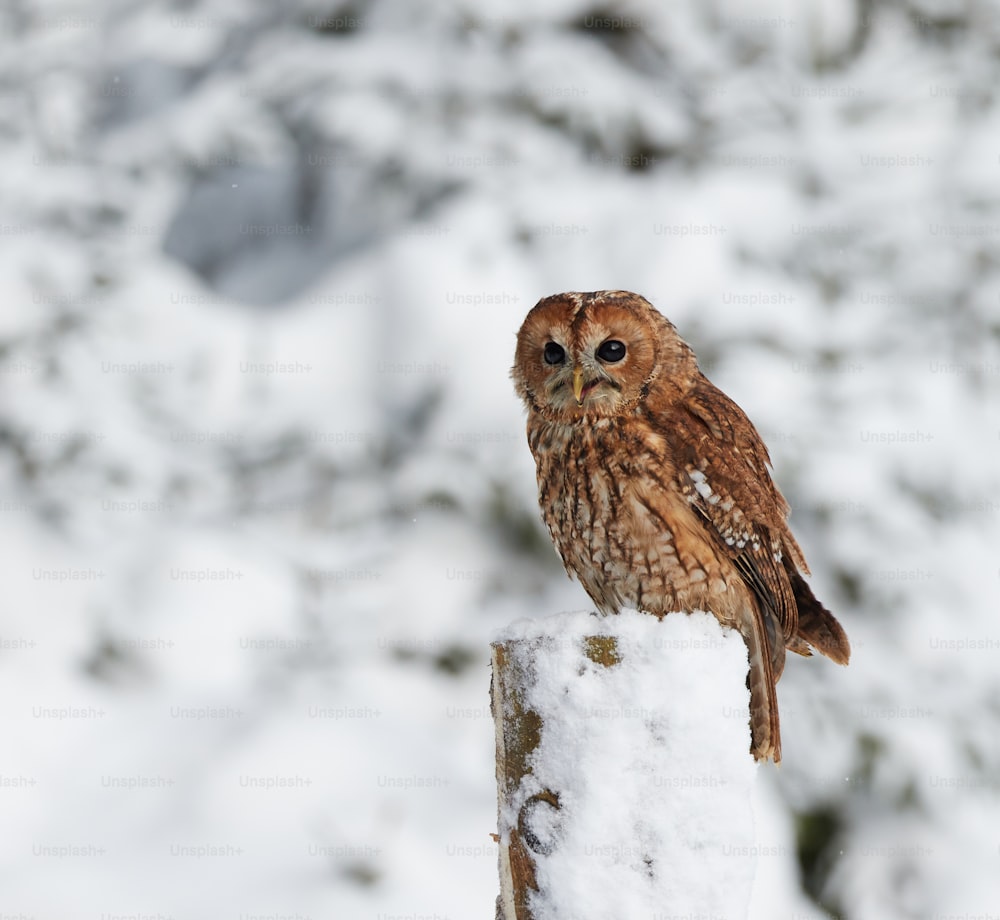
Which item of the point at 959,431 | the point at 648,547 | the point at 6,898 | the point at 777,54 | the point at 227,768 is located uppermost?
the point at 777,54

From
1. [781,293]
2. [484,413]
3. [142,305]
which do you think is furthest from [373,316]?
[781,293]

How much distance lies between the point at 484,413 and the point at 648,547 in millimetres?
4350

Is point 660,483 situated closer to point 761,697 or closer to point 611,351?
point 611,351

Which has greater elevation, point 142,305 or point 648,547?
point 142,305

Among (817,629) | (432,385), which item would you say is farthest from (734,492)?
(432,385)

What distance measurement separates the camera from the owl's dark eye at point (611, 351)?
2.46m

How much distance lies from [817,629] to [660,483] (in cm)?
60

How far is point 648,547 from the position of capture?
2533mm

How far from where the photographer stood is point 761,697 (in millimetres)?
2404

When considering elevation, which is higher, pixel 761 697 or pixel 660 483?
pixel 660 483

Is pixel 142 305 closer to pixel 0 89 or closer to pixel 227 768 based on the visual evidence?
pixel 0 89

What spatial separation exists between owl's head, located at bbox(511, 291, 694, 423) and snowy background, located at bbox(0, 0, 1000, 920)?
12.8ft

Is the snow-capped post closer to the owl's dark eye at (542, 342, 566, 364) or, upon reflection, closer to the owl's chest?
the owl's chest

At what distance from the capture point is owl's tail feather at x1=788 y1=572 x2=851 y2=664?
2504 mm
